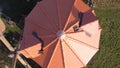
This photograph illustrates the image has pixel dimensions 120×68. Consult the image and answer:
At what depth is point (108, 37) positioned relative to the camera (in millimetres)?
16469

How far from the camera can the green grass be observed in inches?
637

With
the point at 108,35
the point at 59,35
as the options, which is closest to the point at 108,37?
the point at 108,35

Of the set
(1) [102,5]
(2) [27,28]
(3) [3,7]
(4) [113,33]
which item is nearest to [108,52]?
(4) [113,33]

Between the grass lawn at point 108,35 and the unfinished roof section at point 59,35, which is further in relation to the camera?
the grass lawn at point 108,35

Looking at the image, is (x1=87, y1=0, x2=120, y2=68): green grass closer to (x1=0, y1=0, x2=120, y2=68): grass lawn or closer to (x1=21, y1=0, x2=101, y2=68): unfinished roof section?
(x1=0, y1=0, x2=120, y2=68): grass lawn

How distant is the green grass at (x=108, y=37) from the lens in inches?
637

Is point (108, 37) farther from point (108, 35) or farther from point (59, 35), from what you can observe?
point (59, 35)

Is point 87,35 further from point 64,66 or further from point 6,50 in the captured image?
point 6,50

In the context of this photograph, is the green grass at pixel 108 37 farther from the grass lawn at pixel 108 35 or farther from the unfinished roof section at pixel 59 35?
the unfinished roof section at pixel 59 35

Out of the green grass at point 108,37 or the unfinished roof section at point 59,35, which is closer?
the unfinished roof section at point 59,35

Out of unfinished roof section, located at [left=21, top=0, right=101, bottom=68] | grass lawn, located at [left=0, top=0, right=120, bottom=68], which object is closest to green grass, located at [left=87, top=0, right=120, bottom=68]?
grass lawn, located at [left=0, top=0, right=120, bottom=68]

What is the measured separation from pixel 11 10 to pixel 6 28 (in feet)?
3.32

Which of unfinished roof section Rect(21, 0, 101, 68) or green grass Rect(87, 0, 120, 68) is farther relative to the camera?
green grass Rect(87, 0, 120, 68)

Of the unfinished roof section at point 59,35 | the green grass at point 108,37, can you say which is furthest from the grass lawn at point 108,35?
the unfinished roof section at point 59,35
